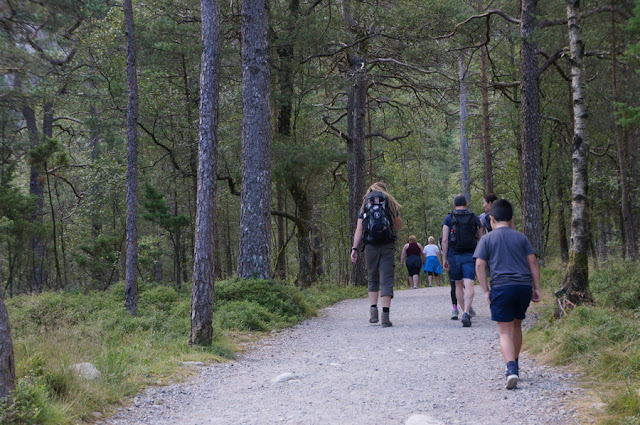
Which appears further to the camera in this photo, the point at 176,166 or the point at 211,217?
the point at 176,166

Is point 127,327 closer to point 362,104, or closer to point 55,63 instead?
point 362,104

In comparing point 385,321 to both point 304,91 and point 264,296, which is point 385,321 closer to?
point 264,296

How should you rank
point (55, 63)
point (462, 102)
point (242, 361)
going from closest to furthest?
1. point (242, 361)
2. point (55, 63)
3. point (462, 102)

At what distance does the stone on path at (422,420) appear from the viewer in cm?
421

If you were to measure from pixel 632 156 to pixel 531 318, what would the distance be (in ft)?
34.4

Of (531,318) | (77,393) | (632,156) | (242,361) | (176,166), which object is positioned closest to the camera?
(77,393)

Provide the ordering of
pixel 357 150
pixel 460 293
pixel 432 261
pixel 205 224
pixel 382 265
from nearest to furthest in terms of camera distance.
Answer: pixel 205 224, pixel 382 265, pixel 460 293, pixel 357 150, pixel 432 261

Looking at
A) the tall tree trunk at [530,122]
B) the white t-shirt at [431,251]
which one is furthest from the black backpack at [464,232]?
the white t-shirt at [431,251]

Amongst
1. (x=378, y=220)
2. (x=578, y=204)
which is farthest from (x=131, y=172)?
(x=578, y=204)

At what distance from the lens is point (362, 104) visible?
19766mm

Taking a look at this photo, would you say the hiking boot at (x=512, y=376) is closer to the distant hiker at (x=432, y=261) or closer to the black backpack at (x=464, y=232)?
the black backpack at (x=464, y=232)

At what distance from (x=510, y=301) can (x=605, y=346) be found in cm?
140

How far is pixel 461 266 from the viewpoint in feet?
32.0

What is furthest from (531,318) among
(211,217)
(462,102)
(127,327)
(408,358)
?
(462,102)
